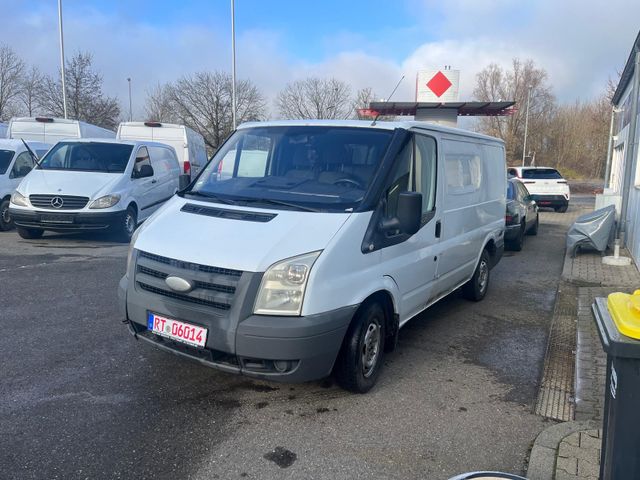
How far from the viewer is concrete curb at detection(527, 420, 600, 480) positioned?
312 cm

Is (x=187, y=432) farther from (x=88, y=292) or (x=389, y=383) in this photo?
(x=88, y=292)

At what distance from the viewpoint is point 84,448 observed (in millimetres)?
3252

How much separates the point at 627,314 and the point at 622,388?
31cm

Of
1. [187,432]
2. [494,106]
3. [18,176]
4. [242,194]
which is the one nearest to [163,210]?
[242,194]

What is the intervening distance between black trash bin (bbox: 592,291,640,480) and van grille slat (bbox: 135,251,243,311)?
214 cm

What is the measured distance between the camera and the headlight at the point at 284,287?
347 centimetres

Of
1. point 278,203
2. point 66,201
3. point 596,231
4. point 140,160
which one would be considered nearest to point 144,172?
point 140,160

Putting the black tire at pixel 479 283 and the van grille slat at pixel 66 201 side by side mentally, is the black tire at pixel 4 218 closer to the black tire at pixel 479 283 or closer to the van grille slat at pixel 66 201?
the van grille slat at pixel 66 201

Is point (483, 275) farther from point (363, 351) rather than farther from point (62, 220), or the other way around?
point (62, 220)

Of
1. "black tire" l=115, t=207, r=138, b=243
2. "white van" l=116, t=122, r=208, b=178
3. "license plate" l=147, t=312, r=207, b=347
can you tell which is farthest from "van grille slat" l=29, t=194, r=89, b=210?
"license plate" l=147, t=312, r=207, b=347

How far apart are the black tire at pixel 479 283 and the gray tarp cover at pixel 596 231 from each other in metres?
3.95

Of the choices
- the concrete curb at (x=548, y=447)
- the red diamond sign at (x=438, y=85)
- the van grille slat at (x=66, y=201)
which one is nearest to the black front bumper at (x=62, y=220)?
the van grille slat at (x=66, y=201)

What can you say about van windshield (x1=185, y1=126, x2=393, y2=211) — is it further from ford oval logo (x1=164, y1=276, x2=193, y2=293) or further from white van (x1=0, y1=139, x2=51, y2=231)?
white van (x1=0, y1=139, x2=51, y2=231)

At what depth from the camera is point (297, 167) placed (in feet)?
14.9
